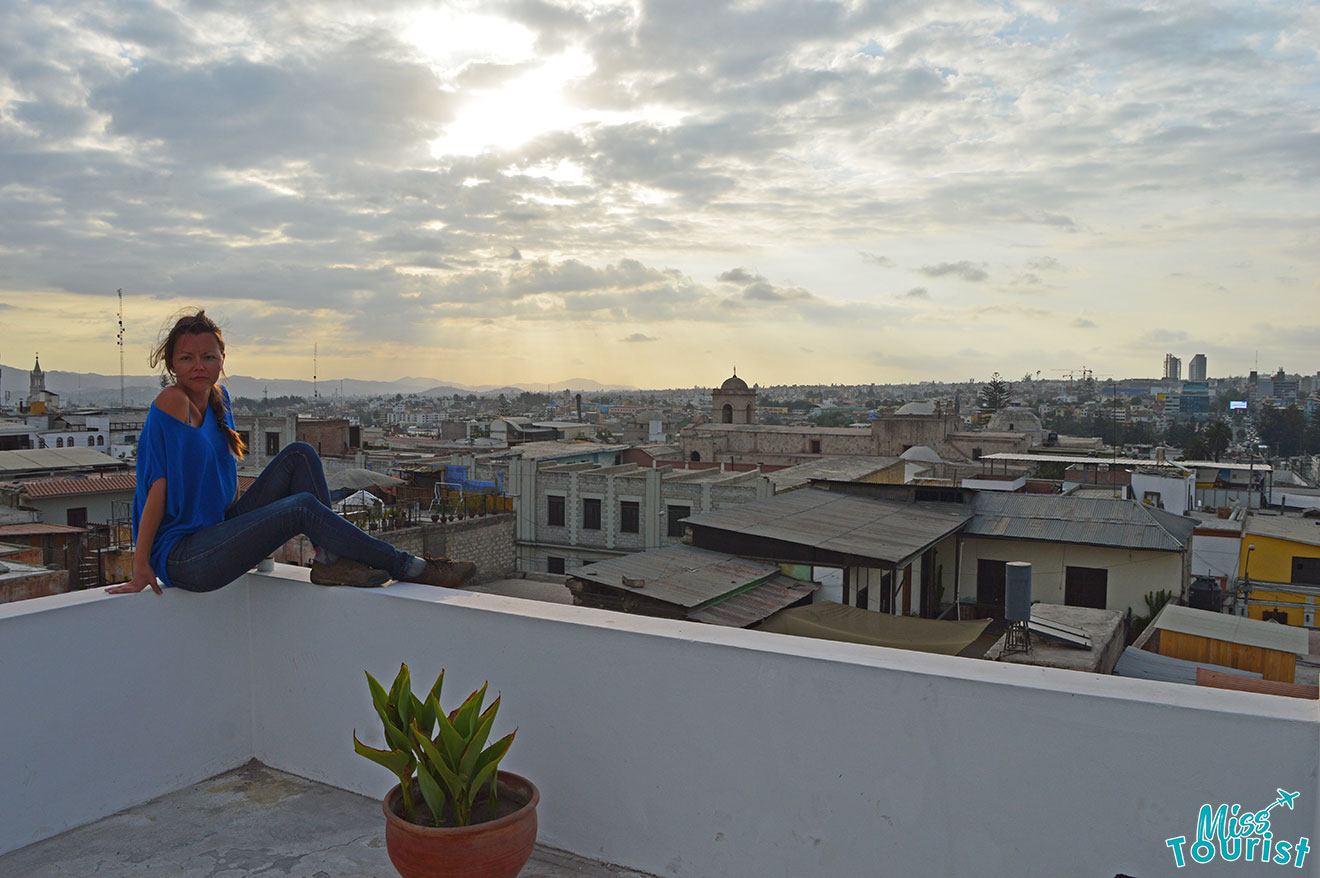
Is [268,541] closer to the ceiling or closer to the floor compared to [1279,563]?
closer to the ceiling

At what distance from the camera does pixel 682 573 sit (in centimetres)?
1109

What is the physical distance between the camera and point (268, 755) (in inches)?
132

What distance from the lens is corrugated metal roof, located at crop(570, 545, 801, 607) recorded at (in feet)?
33.3

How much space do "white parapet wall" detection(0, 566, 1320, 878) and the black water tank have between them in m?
16.5

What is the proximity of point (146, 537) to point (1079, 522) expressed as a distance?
17503mm

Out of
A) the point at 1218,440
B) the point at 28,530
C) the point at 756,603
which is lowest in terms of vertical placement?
the point at 28,530

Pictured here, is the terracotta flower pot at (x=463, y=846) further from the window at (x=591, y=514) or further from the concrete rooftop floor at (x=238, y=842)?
the window at (x=591, y=514)

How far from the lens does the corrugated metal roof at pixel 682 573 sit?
1015 cm

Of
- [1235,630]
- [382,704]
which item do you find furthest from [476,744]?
[1235,630]

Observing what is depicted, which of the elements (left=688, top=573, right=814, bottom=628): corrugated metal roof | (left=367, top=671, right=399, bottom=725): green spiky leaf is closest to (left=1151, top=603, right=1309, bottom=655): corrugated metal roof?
(left=688, top=573, right=814, bottom=628): corrugated metal roof

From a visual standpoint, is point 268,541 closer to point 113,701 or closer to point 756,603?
point 113,701

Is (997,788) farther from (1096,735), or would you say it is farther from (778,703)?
(778,703)

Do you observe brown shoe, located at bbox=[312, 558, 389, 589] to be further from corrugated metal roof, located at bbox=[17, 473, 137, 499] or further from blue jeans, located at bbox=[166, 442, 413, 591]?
corrugated metal roof, located at bbox=[17, 473, 137, 499]

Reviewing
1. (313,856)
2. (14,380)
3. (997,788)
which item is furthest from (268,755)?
(14,380)
